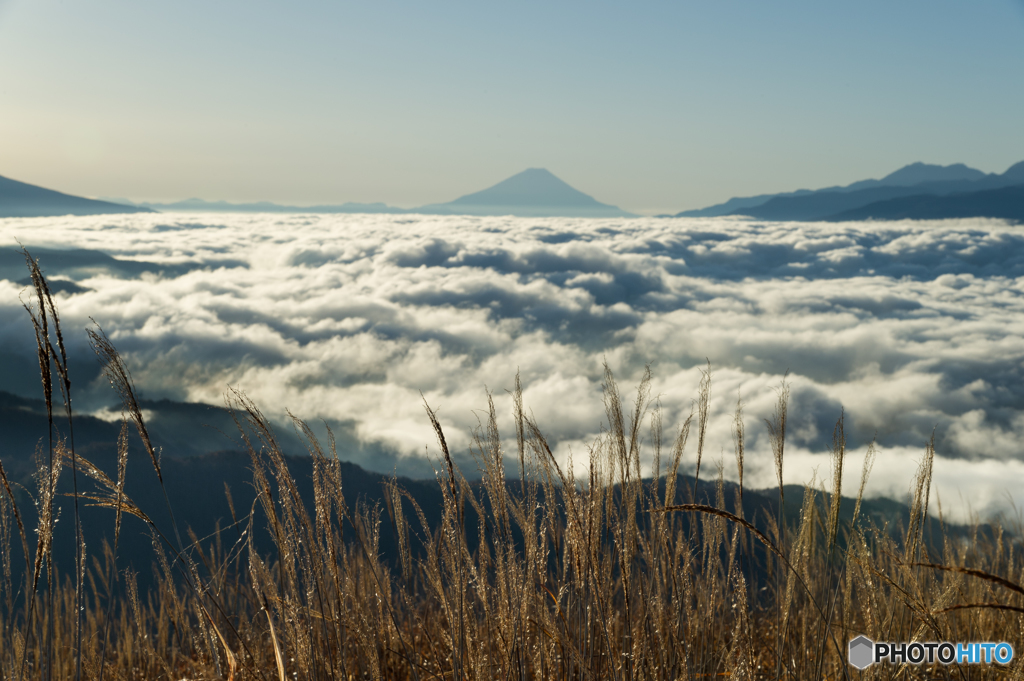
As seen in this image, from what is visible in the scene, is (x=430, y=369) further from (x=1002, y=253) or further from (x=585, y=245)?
(x=1002, y=253)

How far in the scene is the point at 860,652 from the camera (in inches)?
89.9

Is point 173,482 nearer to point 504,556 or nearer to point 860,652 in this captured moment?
point 504,556

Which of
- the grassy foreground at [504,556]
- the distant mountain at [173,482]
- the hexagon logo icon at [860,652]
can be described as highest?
the grassy foreground at [504,556]

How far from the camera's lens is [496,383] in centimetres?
6219

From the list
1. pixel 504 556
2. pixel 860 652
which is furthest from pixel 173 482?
pixel 860 652

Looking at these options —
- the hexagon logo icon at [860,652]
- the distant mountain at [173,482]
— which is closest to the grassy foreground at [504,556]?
the hexagon logo icon at [860,652]

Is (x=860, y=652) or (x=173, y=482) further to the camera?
(x=173, y=482)

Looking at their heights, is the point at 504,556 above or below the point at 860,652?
above

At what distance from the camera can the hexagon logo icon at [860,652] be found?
7.22 ft

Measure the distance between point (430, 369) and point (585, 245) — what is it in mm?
58836

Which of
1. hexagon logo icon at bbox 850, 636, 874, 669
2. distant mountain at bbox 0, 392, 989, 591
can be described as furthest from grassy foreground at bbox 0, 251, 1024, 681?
distant mountain at bbox 0, 392, 989, 591

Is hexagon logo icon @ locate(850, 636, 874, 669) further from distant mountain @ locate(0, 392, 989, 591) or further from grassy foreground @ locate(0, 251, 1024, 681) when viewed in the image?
distant mountain @ locate(0, 392, 989, 591)

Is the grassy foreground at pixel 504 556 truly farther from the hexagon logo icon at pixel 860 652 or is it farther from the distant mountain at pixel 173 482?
the distant mountain at pixel 173 482

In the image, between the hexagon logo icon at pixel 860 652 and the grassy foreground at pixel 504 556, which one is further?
the hexagon logo icon at pixel 860 652
